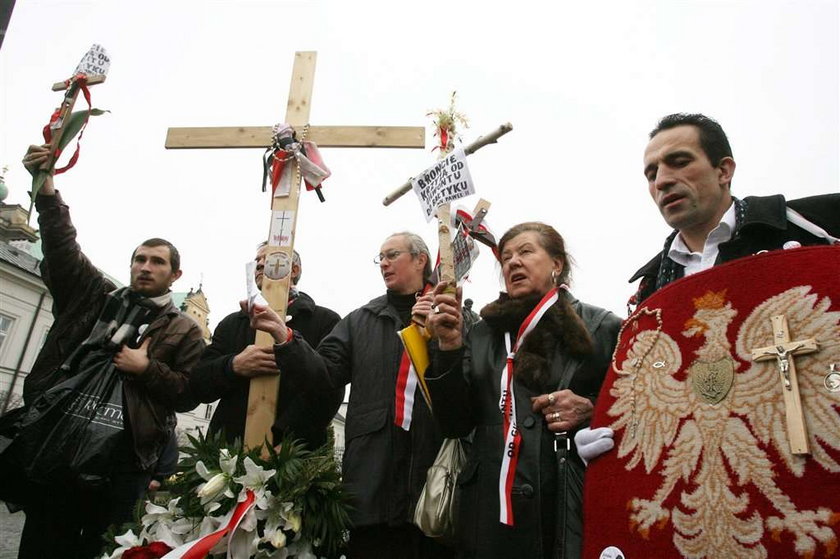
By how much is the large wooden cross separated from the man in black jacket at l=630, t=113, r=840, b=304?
214 centimetres

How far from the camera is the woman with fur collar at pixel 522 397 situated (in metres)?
2.17

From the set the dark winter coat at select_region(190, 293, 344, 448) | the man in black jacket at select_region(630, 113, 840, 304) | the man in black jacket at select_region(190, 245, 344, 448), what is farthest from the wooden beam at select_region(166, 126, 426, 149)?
the man in black jacket at select_region(630, 113, 840, 304)

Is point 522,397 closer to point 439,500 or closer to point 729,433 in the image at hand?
point 439,500

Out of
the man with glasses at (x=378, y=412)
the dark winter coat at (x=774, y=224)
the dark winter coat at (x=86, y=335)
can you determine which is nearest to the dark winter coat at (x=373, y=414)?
the man with glasses at (x=378, y=412)

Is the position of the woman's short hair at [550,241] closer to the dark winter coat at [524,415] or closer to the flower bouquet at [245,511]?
the dark winter coat at [524,415]

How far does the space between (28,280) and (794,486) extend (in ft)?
114

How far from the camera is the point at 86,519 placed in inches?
131

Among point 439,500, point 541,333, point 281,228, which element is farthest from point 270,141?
point 439,500

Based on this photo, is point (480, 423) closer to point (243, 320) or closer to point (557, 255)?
point (557, 255)

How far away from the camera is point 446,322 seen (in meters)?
2.65

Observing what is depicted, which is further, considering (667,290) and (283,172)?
(283,172)

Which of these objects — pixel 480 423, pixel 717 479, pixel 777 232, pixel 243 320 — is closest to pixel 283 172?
pixel 243 320

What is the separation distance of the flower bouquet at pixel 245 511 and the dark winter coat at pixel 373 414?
0.49 ft

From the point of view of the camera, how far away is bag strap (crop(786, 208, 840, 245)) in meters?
1.79
